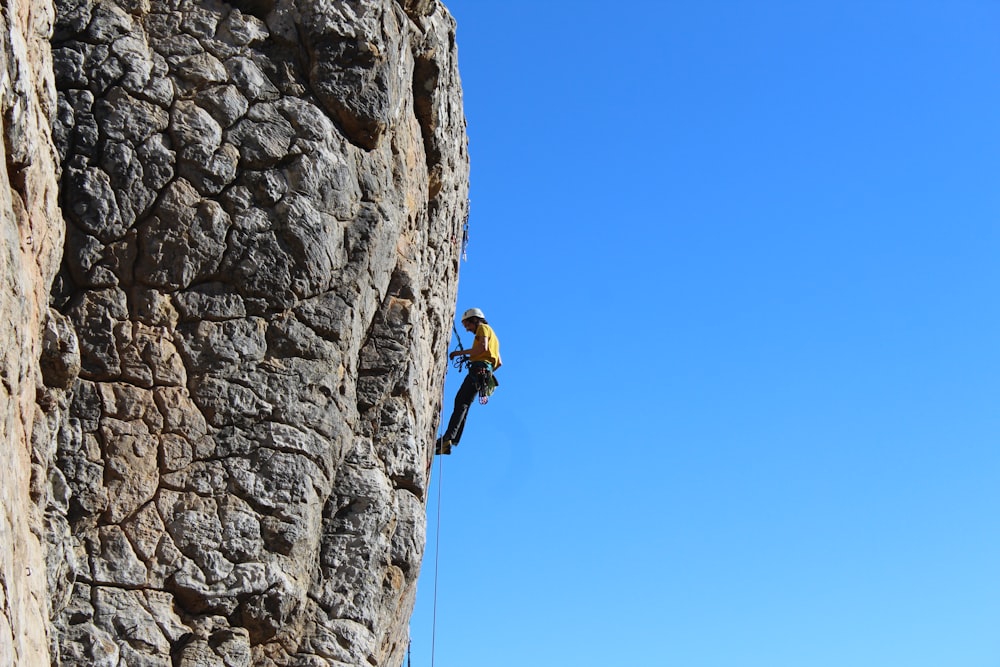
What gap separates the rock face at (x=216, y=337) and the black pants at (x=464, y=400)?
3510mm

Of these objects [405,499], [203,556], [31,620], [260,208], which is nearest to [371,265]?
[260,208]

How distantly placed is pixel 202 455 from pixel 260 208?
192 centimetres

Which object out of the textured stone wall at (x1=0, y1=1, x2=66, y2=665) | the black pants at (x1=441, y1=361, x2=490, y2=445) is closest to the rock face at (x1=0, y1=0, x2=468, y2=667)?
the textured stone wall at (x1=0, y1=1, x2=66, y2=665)

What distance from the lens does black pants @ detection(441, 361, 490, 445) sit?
49.8ft

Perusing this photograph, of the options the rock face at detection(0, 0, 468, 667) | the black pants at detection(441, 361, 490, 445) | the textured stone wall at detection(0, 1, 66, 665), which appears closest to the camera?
the textured stone wall at detection(0, 1, 66, 665)

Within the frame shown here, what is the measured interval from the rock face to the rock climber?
3520 millimetres

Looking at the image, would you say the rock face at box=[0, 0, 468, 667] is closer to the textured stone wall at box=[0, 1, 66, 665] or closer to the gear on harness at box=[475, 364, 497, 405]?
the textured stone wall at box=[0, 1, 66, 665]

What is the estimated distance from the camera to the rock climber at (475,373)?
15188 mm

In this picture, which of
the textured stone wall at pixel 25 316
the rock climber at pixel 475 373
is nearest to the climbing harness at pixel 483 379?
the rock climber at pixel 475 373

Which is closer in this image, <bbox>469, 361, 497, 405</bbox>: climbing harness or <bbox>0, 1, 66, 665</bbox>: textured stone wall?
<bbox>0, 1, 66, 665</bbox>: textured stone wall

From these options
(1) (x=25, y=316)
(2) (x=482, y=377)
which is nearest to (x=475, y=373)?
(2) (x=482, y=377)

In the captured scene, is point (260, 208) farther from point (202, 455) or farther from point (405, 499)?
point (405, 499)

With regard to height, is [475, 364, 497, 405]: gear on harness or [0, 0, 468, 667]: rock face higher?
[475, 364, 497, 405]: gear on harness

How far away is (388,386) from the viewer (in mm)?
11477
